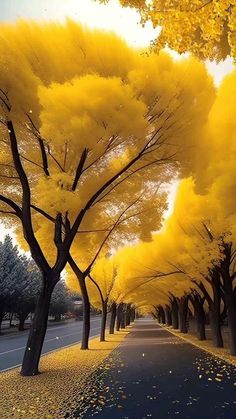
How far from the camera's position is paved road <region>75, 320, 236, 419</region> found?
6617mm

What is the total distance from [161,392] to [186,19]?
7274 mm

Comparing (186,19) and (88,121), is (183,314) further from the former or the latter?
(186,19)

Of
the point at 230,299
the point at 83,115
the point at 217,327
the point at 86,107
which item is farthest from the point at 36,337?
the point at 217,327

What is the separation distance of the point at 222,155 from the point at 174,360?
26.6 ft

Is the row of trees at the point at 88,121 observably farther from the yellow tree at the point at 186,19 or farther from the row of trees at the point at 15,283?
the row of trees at the point at 15,283

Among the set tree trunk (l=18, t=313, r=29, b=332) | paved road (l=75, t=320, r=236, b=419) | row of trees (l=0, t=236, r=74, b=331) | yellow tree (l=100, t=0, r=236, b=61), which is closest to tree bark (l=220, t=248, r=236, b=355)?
paved road (l=75, t=320, r=236, b=419)

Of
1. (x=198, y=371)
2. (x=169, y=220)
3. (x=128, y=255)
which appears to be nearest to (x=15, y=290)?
(x=128, y=255)

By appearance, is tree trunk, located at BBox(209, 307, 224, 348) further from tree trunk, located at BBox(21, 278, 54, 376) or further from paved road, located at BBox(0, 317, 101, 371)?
tree trunk, located at BBox(21, 278, 54, 376)

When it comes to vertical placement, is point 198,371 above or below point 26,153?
below

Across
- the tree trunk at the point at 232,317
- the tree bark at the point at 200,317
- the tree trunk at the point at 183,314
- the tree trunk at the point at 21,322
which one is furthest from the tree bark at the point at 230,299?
the tree trunk at the point at 21,322

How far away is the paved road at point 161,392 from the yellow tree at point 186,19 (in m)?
5.61

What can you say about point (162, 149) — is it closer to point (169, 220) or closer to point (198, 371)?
point (198, 371)

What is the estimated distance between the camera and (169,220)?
2095 centimetres

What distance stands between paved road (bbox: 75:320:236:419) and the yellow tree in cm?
561
